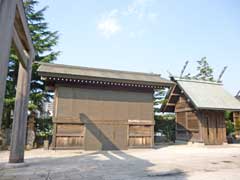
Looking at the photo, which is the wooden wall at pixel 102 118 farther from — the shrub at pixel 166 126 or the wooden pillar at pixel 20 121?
the shrub at pixel 166 126

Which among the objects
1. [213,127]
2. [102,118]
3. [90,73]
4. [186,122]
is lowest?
[213,127]

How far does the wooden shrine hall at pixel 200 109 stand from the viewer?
13.4 m

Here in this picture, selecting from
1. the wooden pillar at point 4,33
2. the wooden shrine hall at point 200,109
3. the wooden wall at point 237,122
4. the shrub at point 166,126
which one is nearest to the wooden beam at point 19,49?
the wooden pillar at point 4,33

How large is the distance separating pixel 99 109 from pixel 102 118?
525mm

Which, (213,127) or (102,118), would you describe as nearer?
(102,118)

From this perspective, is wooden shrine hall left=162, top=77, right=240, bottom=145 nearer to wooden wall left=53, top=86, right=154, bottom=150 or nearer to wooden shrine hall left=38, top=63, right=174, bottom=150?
wooden shrine hall left=38, top=63, right=174, bottom=150

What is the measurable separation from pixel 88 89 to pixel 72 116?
1706 millimetres

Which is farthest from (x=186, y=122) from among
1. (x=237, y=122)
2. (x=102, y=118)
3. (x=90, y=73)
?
(x=90, y=73)

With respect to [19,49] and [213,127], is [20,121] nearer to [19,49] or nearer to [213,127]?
[19,49]

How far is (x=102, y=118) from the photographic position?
35.0 ft

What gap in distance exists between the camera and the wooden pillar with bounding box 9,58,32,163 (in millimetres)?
6371

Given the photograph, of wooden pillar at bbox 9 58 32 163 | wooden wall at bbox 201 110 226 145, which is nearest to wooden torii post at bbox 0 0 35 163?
wooden pillar at bbox 9 58 32 163

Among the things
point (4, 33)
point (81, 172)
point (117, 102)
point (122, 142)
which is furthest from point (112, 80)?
point (4, 33)

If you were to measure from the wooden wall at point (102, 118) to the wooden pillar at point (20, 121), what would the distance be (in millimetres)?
3229
